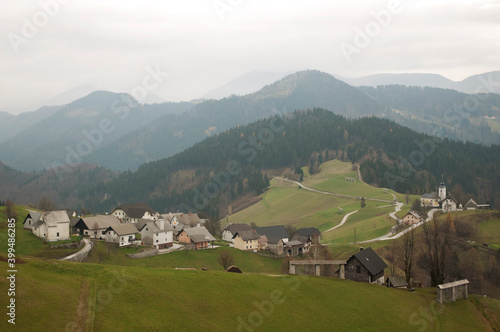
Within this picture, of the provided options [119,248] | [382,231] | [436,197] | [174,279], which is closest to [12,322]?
[174,279]

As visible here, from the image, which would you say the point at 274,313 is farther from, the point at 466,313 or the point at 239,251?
the point at 239,251

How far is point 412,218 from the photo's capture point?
116 meters

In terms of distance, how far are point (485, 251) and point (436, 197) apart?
4960 centimetres

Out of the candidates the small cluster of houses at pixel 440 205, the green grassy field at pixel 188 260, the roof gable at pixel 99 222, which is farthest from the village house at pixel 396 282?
the small cluster of houses at pixel 440 205

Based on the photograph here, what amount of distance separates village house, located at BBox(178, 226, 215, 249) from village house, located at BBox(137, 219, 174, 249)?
15.4ft

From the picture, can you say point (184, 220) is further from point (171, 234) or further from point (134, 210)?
point (171, 234)

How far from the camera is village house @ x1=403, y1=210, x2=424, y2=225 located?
114062mm

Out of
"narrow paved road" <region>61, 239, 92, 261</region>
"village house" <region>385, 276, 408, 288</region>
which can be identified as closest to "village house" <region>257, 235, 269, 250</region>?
"narrow paved road" <region>61, 239, 92, 261</region>

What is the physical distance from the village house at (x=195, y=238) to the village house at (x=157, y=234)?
469 centimetres

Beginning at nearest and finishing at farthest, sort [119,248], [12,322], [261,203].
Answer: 1. [12,322]
2. [119,248]
3. [261,203]

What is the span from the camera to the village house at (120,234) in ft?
255

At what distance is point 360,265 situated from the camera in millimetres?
56062

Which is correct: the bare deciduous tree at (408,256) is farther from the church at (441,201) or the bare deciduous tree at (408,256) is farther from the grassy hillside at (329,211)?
the church at (441,201)

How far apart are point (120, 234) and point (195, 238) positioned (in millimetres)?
17587
